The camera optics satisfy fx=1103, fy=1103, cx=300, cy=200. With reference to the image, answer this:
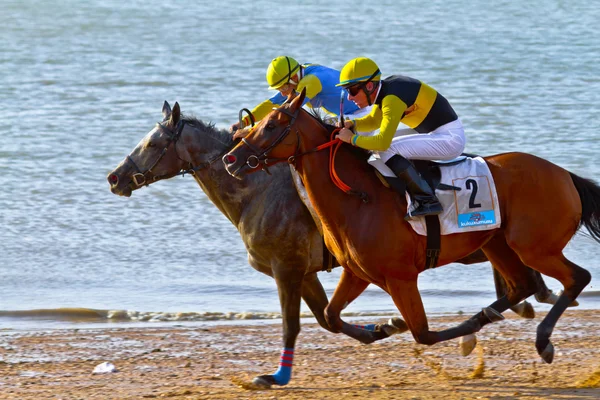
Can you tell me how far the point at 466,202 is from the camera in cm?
688

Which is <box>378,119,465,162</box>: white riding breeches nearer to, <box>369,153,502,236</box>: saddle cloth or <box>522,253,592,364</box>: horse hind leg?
<box>369,153,502,236</box>: saddle cloth

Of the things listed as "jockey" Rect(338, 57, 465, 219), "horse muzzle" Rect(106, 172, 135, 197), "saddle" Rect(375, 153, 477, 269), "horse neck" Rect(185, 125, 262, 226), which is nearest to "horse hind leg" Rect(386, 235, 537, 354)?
"saddle" Rect(375, 153, 477, 269)

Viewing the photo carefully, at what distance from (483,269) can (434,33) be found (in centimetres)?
2120

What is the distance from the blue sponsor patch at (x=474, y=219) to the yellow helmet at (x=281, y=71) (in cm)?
185

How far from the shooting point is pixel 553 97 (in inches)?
865

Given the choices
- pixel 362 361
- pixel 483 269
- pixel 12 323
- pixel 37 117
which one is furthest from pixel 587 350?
pixel 37 117

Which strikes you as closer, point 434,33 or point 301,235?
point 301,235

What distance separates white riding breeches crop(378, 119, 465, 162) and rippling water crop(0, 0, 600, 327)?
10.7 ft

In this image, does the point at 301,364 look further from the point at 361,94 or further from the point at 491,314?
the point at 361,94

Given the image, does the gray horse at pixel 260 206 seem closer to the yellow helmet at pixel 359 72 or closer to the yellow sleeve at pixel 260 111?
the yellow sleeve at pixel 260 111

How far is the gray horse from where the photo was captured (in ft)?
24.7

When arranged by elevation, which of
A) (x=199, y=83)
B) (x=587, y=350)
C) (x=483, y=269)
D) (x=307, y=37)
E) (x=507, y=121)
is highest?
(x=307, y=37)

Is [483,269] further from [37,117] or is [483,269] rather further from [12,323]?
[37,117]

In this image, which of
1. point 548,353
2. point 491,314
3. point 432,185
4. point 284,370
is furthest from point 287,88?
point 548,353
